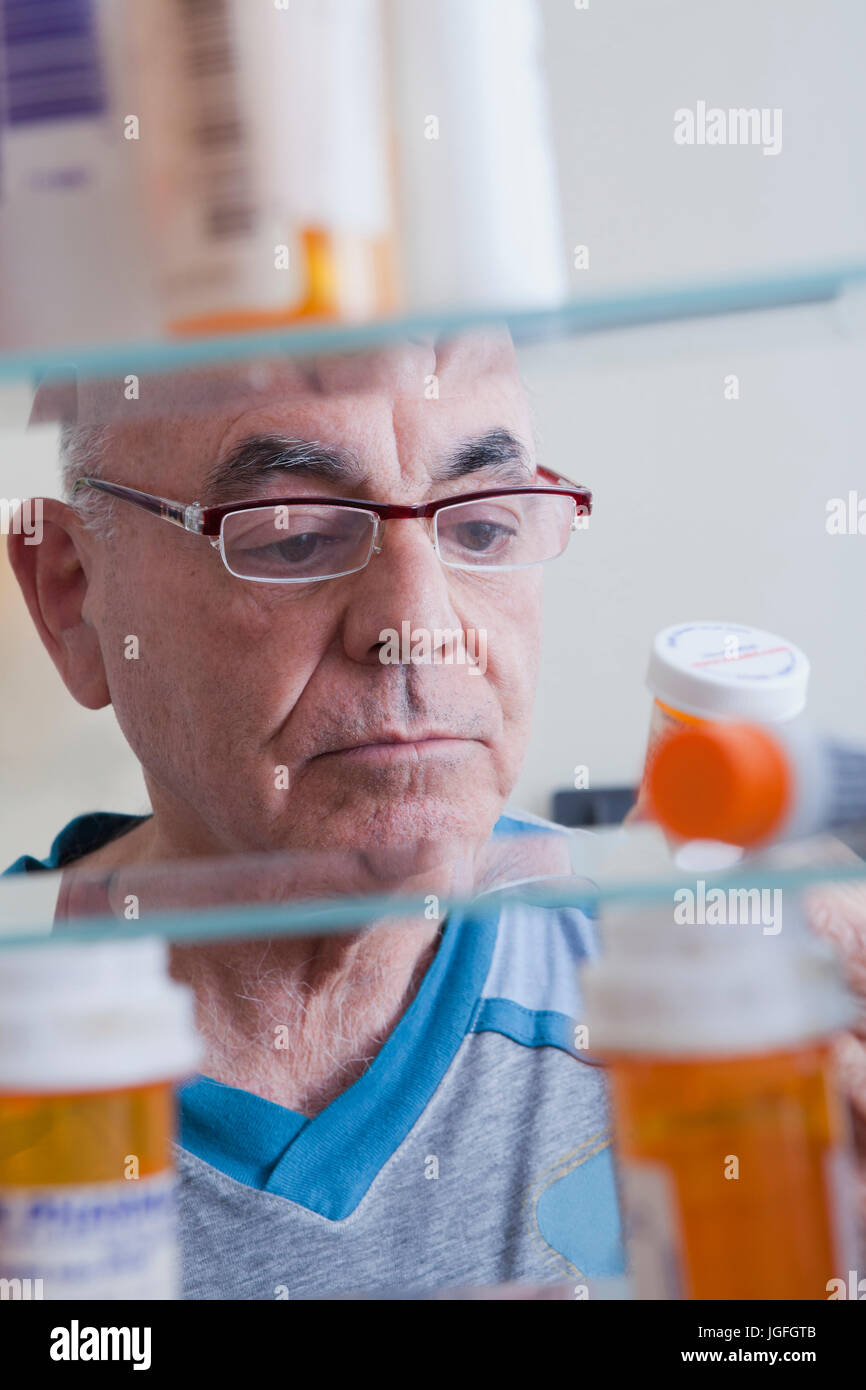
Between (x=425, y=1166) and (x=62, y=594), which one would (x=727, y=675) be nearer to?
(x=425, y=1166)

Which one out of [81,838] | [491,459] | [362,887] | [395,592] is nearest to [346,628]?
[395,592]

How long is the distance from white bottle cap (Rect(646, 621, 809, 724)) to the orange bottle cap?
2.7 inches

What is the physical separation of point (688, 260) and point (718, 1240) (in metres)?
1.08

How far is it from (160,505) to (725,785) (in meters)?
0.51

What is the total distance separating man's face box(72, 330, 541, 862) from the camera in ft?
2.49

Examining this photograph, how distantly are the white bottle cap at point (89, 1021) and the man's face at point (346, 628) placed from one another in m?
0.33

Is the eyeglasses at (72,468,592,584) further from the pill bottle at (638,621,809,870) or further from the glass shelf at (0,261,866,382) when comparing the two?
the glass shelf at (0,261,866,382)

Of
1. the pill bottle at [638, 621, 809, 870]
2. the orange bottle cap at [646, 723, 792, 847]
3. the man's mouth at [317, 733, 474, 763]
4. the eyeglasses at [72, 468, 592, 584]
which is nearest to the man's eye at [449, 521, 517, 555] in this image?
the eyeglasses at [72, 468, 592, 584]

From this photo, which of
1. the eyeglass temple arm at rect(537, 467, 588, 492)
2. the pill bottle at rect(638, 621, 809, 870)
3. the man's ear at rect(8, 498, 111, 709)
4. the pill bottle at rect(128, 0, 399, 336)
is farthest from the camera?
the man's ear at rect(8, 498, 111, 709)

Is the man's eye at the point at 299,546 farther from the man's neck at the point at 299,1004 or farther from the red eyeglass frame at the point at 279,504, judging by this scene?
the man's neck at the point at 299,1004

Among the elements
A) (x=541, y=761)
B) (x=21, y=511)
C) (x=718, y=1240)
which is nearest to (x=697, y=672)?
(x=718, y=1240)

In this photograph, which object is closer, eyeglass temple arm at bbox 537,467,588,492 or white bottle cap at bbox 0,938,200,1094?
white bottle cap at bbox 0,938,200,1094

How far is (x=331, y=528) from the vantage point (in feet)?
2.52
